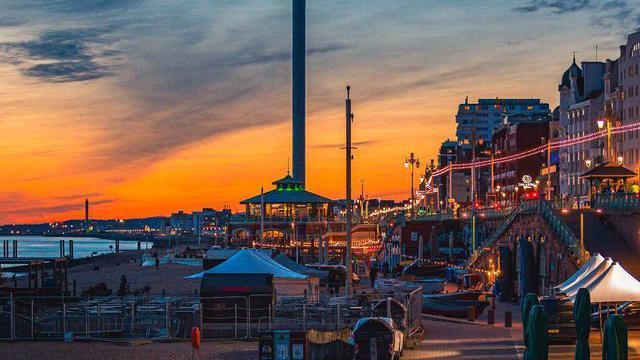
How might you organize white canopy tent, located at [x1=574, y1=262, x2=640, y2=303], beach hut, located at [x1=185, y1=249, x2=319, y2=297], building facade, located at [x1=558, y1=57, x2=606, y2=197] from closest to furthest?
white canopy tent, located at [x1=574, y1=262, x2=640, y2=303]
beach hut, located at [x1=185, y1=249, x2=319, y2=297]
building facade, located at [x1=558, y1=57, x2=606, y2=197]

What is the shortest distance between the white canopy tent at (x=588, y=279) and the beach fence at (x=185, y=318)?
608 centimetres

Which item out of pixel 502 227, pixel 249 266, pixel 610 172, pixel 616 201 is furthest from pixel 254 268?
pixel 502 227

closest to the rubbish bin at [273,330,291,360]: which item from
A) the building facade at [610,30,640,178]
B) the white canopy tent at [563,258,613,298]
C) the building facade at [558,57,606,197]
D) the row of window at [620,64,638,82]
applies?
the white canopy tent at [563,258,613,298]

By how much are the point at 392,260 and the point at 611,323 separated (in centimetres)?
9879

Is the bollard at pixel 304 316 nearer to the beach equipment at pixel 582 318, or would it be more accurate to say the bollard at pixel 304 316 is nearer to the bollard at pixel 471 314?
the bollard at pixel 471 314

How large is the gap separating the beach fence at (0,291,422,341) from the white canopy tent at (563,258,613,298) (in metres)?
6.08

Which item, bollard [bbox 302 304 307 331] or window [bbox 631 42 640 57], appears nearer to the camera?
bollard [bbox 302 304 307 331]

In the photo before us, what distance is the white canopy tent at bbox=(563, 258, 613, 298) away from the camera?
35.0 meters

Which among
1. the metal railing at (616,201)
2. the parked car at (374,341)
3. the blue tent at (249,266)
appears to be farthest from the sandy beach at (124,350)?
the metal railing at (616,201)

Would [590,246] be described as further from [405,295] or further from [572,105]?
[572,105]

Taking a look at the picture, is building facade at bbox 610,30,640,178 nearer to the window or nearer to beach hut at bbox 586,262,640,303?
the window

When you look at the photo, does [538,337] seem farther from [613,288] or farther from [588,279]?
[588,279]

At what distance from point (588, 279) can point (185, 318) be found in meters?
14.9

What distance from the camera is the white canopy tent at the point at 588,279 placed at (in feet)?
115
